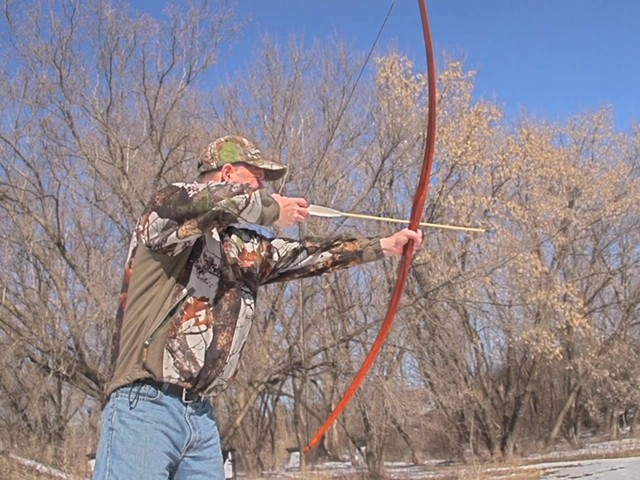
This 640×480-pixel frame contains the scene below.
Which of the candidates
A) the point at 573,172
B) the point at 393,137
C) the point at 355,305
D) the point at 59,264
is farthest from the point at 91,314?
the point at 573,172

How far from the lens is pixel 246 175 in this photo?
2057 mm

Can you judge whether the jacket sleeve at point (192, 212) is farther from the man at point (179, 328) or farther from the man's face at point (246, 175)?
the man's face at point (246, 175)

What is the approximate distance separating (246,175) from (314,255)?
1.12 ft

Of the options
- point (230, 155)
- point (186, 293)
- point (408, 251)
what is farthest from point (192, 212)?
point (408, 251)

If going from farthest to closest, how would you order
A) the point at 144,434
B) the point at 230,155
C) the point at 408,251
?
1. the point at 408,251
2. the point at 230,155
3. the point at 144,434

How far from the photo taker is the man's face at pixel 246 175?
6.68 ft

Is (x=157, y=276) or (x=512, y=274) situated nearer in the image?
(x=157, y=276)

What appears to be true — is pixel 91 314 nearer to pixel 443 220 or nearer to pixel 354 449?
pixel 443 220

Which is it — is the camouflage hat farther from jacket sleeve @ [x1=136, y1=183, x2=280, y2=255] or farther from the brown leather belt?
the brown leather belt

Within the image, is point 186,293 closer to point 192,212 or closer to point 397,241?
point 192,212

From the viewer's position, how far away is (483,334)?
19.4 m

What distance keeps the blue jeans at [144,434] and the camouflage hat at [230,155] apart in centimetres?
65

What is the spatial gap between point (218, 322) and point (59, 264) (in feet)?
35.3

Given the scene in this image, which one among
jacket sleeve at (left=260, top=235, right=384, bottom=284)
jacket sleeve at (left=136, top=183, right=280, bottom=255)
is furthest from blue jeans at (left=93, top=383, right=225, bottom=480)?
jacket sleeve at (left=260, top=235, right=384, bottom=284)
